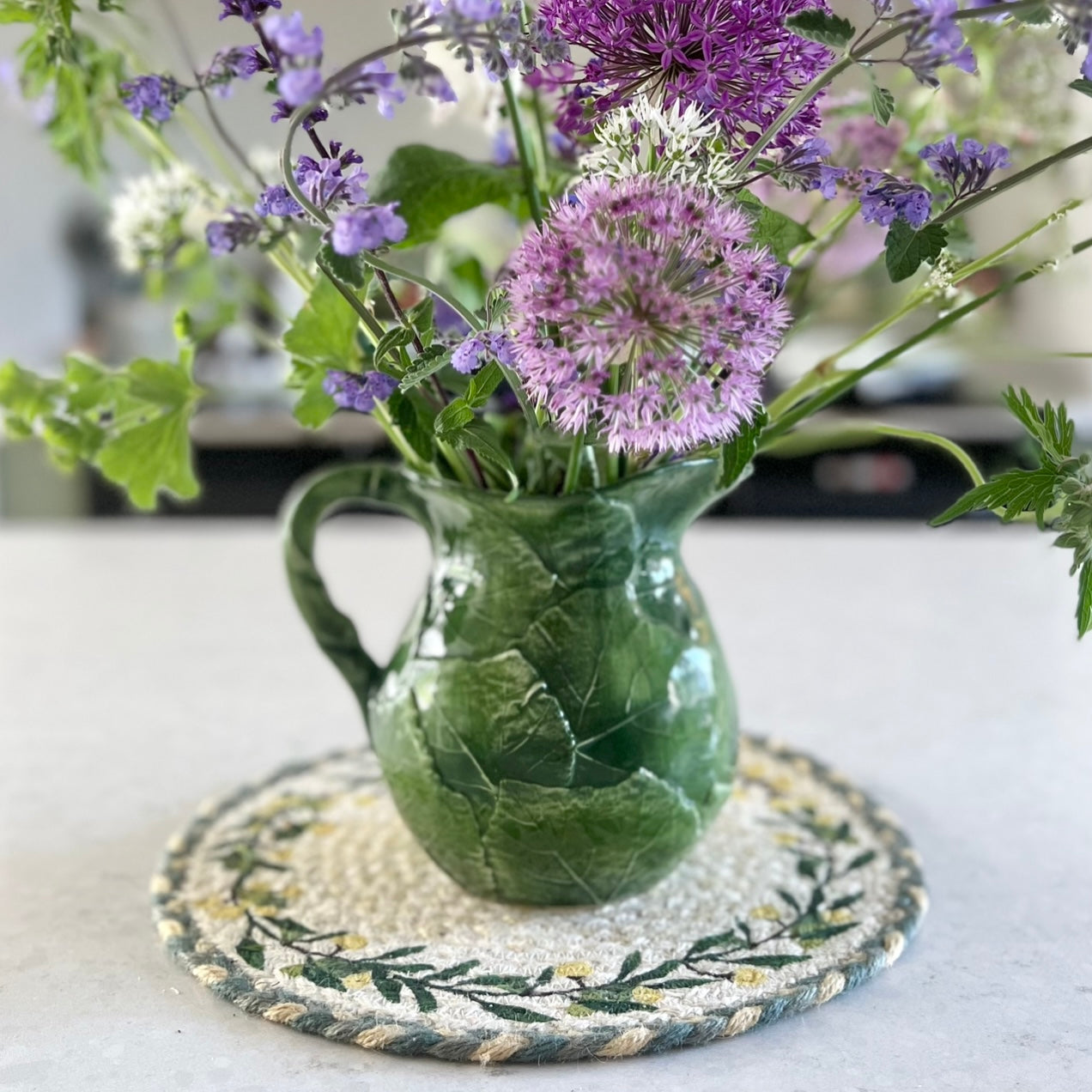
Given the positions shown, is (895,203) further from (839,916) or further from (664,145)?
(839,916)

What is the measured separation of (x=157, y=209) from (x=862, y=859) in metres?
0.44

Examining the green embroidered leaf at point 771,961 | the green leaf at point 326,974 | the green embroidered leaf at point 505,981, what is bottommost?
the green leaf at point 326,974

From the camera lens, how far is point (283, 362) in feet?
8.33

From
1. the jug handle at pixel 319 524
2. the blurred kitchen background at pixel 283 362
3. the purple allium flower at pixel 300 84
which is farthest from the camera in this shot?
the blurred kitchen background at pixel 283 362

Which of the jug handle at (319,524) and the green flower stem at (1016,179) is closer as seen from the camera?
the green flower stem at (1016,179)

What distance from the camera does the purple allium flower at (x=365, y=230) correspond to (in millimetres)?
347

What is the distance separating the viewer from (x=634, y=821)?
49 cm

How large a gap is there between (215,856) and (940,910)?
32cm

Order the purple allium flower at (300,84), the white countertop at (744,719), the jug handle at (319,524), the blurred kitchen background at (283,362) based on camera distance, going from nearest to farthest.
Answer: the purple allium flower at (300,84) → the white countertop at (744,719) → the jug handle at (319,524) → the blurred kitchen background at (283,362)

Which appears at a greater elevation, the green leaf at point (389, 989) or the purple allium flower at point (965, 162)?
the purple allium flower at point (965, 162)

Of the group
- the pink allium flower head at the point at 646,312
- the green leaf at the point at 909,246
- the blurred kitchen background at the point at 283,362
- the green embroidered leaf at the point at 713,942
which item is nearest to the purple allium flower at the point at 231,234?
the pink allium flower head at the point at 646,312

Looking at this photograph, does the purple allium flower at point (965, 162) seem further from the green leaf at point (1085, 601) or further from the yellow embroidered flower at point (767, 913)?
the yellow embroidered flower at point (767, 913)

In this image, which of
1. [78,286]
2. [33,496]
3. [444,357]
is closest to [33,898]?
[444,357]

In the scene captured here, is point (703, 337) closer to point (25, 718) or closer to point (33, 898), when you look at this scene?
point (33, 898)
